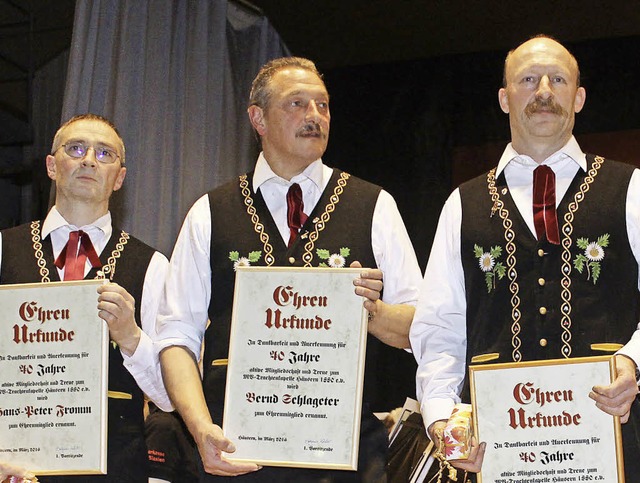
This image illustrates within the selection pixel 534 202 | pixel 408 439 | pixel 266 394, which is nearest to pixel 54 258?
pixel 266 394

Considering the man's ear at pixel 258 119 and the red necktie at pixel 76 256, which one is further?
the man's ear at pixel 258 119

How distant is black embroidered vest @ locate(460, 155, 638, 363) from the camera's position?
8.70ft

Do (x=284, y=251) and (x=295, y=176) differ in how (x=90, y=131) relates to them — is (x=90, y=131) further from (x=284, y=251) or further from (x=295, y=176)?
(x=284, y=251)

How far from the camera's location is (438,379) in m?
2.77

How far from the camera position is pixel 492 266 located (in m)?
2.78

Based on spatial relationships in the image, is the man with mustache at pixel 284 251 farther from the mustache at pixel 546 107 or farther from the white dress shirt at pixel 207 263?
the mustache at pixel 546 107

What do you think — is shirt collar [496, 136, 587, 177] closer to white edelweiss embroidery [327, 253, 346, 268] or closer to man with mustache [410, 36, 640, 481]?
man with mustache [410, 36, 640, 481]

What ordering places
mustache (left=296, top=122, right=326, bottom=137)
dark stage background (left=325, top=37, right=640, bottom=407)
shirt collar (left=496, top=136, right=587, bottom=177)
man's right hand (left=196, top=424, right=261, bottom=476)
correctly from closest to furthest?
man's right hand (left=196, top=424, right=261, bottom=476) < shirt collar (left=496, top=136, right=587, bottom=177) < mustache (left=296, top=122, right=326, bottom=137) < dark stage background (left=325, top=37, right=640, bottom=407)

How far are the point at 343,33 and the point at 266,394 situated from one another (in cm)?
374

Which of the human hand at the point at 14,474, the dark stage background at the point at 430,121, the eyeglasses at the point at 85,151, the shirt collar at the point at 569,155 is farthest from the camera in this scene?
the dark stage background at the point at 430,121

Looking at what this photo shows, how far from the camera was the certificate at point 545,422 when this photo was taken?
243cm

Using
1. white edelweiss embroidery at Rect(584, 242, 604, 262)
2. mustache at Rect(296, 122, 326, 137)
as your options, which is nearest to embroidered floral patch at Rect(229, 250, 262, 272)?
mustache at Rect(296, 122, 326, 137)

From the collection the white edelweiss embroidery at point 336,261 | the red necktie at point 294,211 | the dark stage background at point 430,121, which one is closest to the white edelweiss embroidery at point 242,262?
the red necktie at point 294,211

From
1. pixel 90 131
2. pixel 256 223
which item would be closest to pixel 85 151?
pixel 90 131
